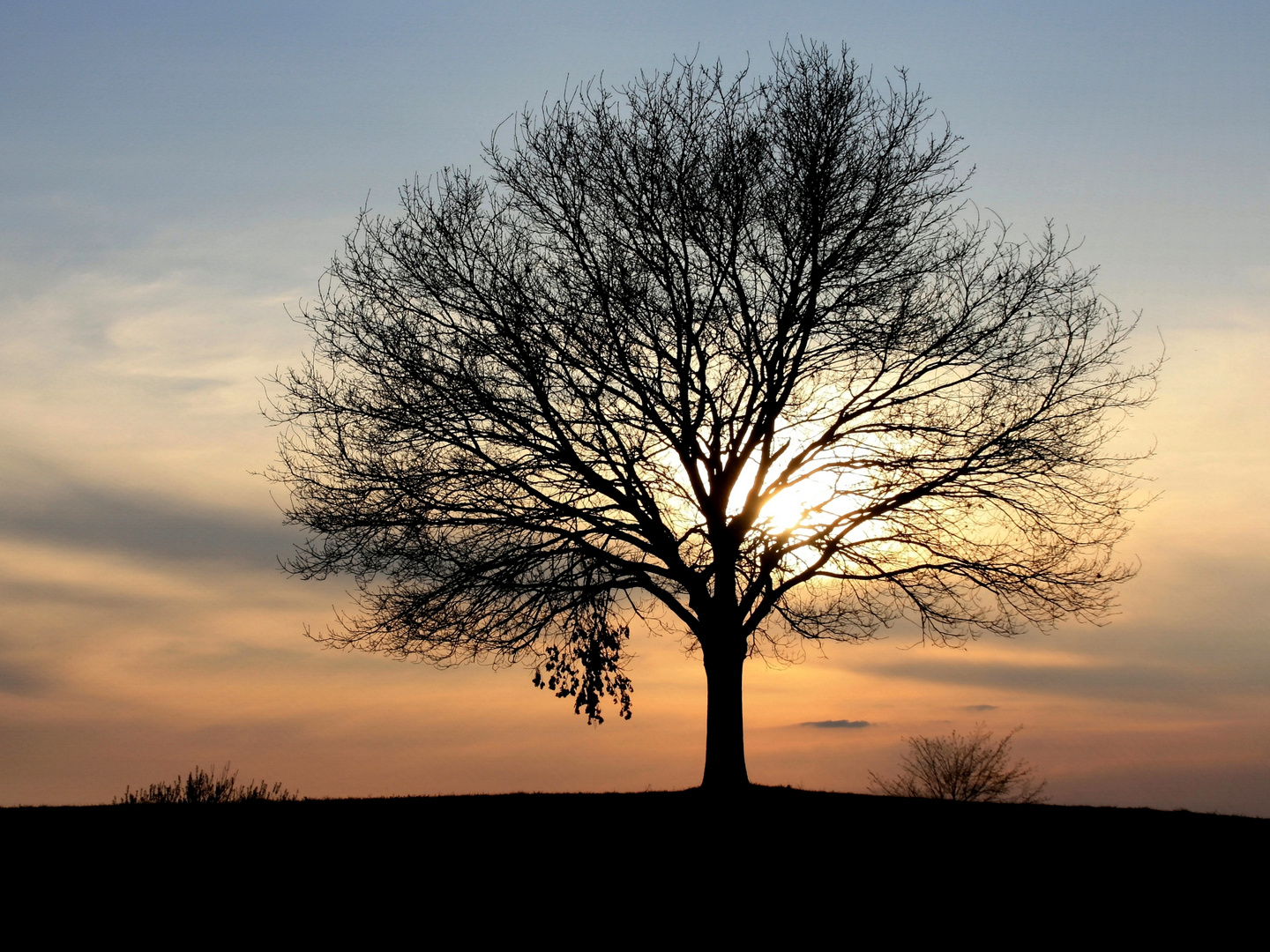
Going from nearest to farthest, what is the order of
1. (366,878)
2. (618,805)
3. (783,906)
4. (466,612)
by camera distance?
(783,906), (366,878), (618,805), (466,612)

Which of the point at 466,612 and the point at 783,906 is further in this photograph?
the point at 466,612

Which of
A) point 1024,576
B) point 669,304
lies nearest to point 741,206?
point 669,304

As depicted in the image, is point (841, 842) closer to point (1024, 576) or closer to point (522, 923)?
point (522, 923)

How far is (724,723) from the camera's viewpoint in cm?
1548

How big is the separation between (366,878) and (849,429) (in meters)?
9.69

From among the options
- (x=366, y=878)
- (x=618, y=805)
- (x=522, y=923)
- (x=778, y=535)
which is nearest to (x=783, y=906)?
(x=522, y=923)

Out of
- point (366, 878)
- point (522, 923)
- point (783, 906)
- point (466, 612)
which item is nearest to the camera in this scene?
point (522, 923)

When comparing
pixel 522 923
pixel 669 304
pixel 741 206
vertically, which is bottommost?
pixel 522 923

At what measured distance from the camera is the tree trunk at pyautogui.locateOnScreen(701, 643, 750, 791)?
15398mm

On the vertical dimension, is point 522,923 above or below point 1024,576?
below

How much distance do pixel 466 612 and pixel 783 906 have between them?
744cm

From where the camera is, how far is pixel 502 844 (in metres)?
11.8

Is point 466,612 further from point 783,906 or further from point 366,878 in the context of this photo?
point 783,906

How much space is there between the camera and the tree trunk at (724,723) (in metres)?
15.4
